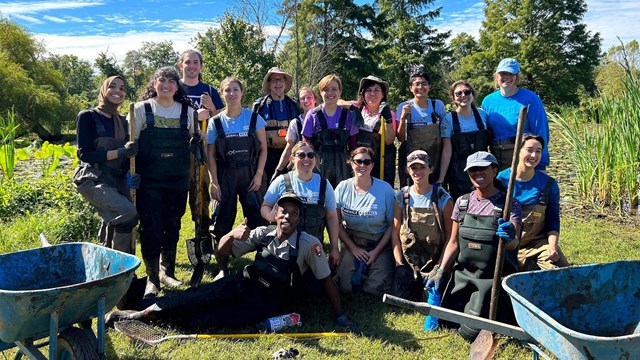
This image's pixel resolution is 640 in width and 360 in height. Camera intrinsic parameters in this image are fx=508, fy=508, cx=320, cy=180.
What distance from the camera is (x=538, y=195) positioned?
4.56 meters

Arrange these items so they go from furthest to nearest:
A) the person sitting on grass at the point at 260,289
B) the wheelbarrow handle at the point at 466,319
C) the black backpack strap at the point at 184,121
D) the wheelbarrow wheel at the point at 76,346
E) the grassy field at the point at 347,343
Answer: the black backpack strap at the point at 184,121, the person sitting on grass at the point at 260,289, the grassy field at the point at 347,343, the wheelbarrow wheel at the point at 76,346, the wheelbarrow handle at the point at 466,319

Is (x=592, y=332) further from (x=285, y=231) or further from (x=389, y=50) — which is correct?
(x=389, y=50)

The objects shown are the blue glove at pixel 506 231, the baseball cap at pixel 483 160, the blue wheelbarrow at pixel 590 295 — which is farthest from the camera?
the baseball cap at pixel 483 160

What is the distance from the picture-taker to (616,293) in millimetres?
3342

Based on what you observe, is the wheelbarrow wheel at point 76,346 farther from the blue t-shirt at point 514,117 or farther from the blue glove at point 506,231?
the blue t-shirt at point 514,117

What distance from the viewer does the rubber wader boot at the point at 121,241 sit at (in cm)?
482

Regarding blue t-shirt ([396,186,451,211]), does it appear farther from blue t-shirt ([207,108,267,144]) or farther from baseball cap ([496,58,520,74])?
blue t-shirt ([207,108,267,144])

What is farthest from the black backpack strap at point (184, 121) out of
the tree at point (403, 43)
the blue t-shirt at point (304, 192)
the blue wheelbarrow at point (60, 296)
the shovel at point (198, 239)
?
the tree at point (403, 43)

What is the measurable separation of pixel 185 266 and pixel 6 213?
153 inches

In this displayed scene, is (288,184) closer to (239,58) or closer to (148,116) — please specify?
(148,116)

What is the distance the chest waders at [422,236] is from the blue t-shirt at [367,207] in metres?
0.20

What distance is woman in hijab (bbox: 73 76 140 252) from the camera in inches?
187

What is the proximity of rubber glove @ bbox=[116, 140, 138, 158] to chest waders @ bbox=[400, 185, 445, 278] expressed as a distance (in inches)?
104

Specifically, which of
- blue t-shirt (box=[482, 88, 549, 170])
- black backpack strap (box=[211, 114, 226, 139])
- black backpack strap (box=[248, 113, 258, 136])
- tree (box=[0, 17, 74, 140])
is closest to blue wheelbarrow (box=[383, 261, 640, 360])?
blue t-shirt (box=[482, 88, 549, 170])
